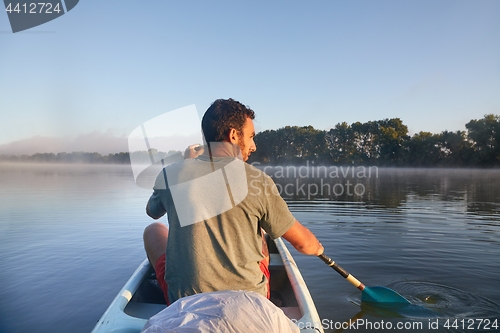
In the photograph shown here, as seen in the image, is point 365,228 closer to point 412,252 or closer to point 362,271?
point 412,252

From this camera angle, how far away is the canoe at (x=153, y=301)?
8.72 feet

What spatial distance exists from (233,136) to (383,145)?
3671 inches

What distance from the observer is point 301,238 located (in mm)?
2471

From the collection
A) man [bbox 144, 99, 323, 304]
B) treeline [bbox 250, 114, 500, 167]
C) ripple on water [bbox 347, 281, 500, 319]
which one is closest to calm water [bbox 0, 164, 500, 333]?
ripple on water [bbox 347, 281, 500, 319]

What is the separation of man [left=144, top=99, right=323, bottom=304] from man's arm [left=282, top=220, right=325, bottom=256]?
18 millimetres

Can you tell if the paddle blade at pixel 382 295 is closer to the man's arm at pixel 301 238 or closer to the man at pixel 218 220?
the man's arm at pixel 301 238

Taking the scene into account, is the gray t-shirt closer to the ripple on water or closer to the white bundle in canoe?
the white bundle in canoe

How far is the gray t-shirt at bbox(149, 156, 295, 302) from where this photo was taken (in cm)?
217

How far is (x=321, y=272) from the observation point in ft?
20.1

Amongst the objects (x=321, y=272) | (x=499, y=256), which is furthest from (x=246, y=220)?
(x=499, y=256)

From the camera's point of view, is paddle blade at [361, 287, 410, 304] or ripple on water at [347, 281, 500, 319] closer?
ripple on water at [347, 281, 500, 319]

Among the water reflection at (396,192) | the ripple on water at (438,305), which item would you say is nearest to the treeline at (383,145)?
the water reflection at (396,192)

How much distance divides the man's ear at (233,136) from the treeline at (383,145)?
2712 inches

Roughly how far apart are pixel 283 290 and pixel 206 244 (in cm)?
237
